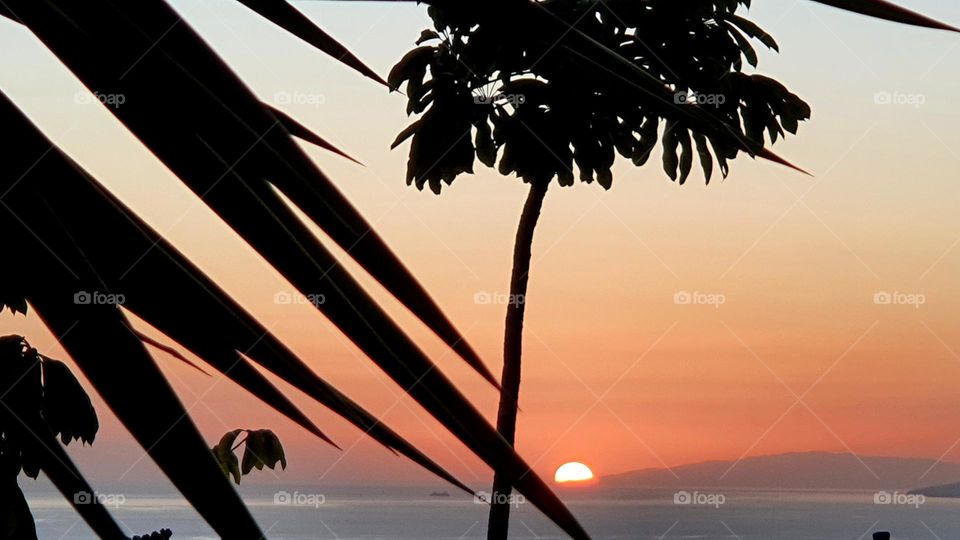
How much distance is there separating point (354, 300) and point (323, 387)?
40 millimetres

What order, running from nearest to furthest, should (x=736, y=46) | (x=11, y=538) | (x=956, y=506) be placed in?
1. (x=11, y=538)
2. (x=736, y=46)
3. (x=956, y=506)

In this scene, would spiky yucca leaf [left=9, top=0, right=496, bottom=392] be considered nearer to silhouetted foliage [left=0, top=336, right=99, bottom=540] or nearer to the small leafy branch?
silhouetted foliage [left=0, top=336, right=99, bottom=540]

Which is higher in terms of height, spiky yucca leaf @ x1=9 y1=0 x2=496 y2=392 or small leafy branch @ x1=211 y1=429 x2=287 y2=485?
spiky yucca leaf @ x1=9 y1=0 x2=496 y2=392

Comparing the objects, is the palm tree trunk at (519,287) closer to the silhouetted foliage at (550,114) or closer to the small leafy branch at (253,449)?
the silhouetted foliage at (550,114)

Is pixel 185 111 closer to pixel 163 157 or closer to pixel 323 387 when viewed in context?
pixel 163 157

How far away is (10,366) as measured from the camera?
2.24 metres

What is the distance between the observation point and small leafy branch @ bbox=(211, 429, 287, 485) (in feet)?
14.1

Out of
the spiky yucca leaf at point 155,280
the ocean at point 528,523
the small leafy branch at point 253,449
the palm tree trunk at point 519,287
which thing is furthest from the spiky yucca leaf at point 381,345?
the ocean at point 528,523

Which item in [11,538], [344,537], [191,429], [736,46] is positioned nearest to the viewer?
[191,429]

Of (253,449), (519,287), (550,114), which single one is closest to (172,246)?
(253,449)

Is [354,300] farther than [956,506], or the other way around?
[956,506]

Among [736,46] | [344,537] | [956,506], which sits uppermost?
[956,506]

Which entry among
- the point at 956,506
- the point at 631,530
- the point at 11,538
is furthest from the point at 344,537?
the point at 956,506

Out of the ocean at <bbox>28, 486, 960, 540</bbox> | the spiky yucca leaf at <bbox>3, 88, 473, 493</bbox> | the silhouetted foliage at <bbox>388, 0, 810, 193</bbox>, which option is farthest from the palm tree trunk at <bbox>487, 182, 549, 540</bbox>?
the ocean at <bbox>28, 486, 960, 540</bbox>
